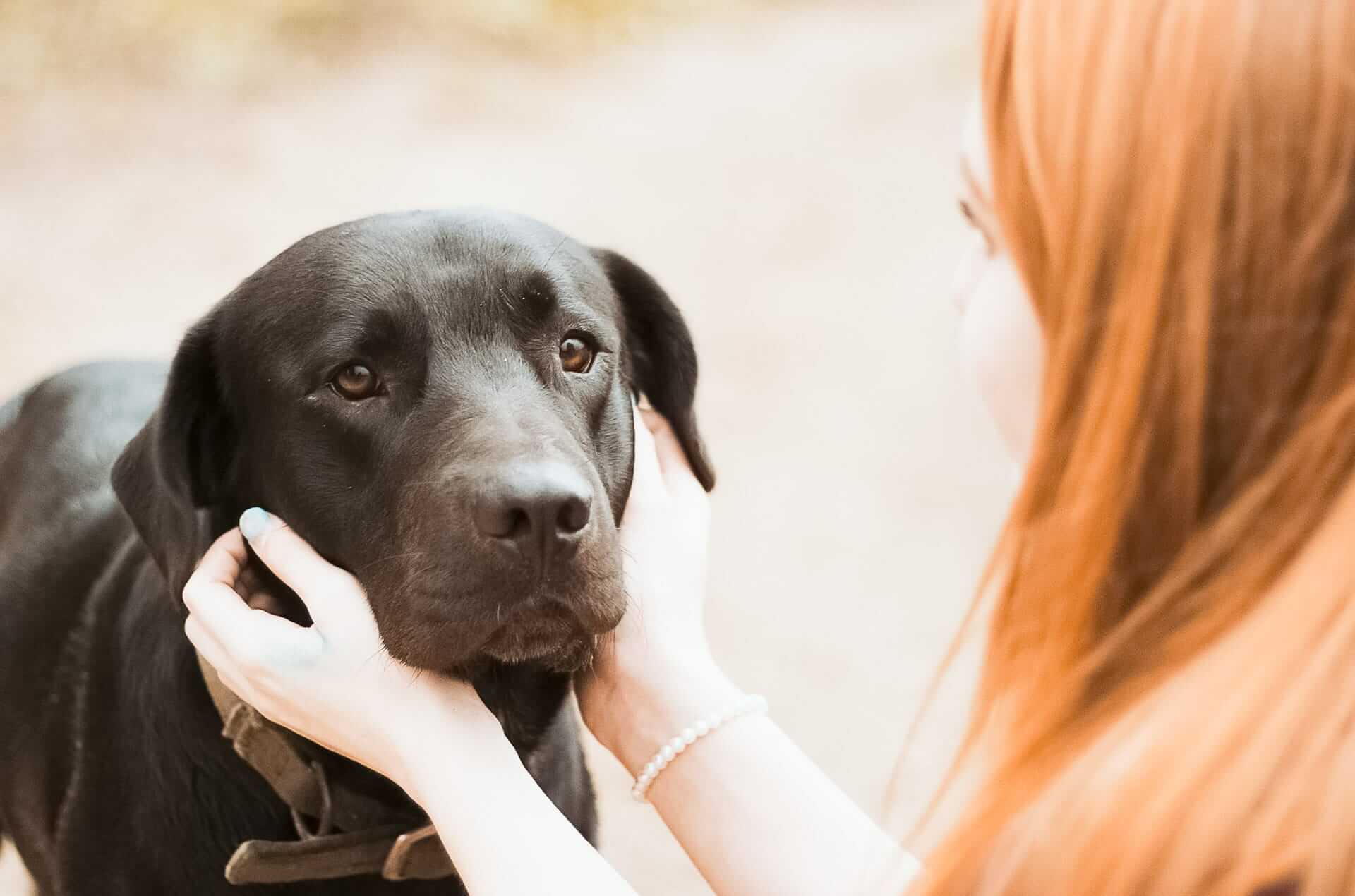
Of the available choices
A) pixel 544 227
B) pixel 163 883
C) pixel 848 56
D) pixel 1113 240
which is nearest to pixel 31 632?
pixel 163 883

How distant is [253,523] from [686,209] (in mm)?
4023

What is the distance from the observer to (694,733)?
173 cm

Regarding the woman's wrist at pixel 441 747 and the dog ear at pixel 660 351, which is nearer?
the woman's wrist at pixel 441 747

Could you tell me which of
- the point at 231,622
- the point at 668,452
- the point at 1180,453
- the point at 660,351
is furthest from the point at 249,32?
the point at 1180,453

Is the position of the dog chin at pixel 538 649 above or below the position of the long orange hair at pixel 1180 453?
below

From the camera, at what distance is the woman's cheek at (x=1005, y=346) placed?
4.28 ft

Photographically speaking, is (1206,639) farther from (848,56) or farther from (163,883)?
(848,56)

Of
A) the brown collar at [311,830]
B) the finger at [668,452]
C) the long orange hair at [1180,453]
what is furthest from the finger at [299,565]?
the long orange hair at [1180,453]

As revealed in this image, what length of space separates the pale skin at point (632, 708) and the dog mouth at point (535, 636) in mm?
70

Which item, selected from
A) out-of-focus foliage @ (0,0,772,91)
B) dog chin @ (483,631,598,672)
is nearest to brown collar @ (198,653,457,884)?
dog chin @ (483,631,598,672)

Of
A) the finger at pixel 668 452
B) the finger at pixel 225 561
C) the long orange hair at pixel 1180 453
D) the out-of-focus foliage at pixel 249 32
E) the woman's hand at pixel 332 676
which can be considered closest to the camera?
the long orange hair at pixel 1180 453

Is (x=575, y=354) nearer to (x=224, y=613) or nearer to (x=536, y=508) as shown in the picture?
(x=536, y=508)

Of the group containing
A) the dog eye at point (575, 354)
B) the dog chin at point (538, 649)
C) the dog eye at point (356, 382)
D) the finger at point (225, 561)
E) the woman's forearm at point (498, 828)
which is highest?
the dog eye at point (575, 354)

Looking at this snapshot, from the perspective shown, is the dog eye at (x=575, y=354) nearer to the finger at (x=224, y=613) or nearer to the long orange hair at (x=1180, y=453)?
the finger at (x=224, y=613)
